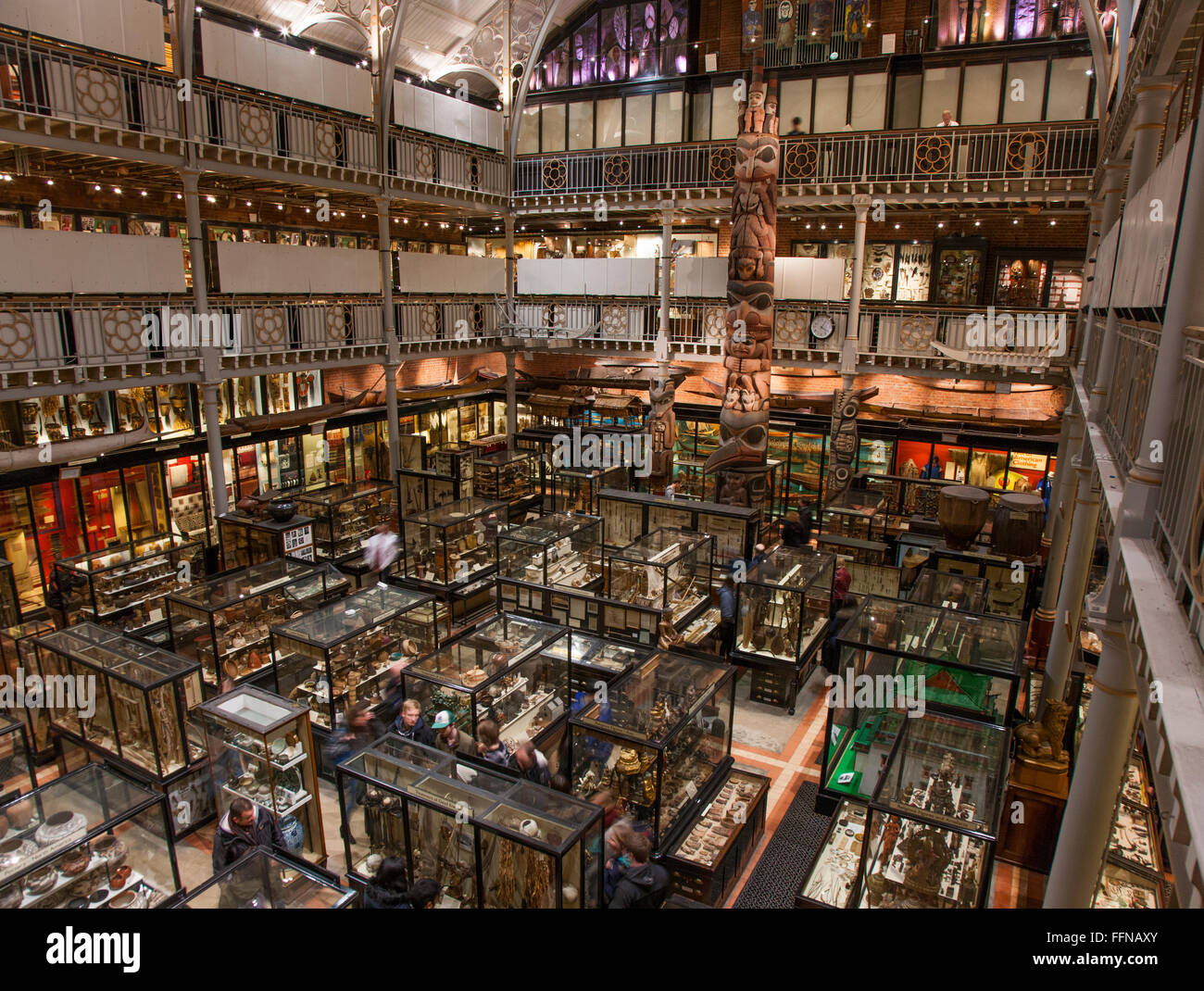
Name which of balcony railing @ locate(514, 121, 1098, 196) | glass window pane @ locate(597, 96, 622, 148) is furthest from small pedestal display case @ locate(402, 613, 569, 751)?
glass window pane @ locate(597, 96, 622, 148)

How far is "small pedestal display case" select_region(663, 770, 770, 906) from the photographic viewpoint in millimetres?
8062

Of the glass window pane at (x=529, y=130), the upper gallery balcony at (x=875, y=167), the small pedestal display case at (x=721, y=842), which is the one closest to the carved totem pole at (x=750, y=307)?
the upper gallery balcony at (x=875, y=167)

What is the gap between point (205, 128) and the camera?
14.5 meters

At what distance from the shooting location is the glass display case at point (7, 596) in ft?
38.1

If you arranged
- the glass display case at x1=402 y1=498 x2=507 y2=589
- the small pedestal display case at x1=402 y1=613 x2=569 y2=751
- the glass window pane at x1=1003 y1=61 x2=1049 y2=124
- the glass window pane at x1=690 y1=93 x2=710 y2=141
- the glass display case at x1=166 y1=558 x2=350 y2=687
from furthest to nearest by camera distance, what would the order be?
the glass window pane at x1=690 y1=93 x2=710 y2=141 → the glass window pane at x1=1003 y1=61 x2=1049 y2=124 → the glass display case at x1=402 y1=498 x2=507 y2=589 → the glass display case at x1=166 y1=558 x2=350 y2=687 → the small pedestal display case at x1=402 y1=613 x2=569 y2=751

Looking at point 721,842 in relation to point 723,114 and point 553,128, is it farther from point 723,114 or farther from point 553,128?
point 553,128

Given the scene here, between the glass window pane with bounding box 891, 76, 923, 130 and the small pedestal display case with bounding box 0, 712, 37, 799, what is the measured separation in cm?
2180

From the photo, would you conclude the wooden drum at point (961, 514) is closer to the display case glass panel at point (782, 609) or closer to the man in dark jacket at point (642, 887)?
the display case glass panel at point (782, 609)

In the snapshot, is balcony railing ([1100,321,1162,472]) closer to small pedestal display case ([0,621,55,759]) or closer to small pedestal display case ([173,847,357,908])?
small pedestal display case ([173,847,357,908])

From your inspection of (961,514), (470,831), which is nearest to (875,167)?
(961,514)

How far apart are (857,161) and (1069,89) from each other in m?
5.36

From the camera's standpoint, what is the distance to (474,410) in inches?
1063

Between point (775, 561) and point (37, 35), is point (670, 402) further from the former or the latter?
point (37, 35)
